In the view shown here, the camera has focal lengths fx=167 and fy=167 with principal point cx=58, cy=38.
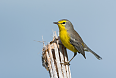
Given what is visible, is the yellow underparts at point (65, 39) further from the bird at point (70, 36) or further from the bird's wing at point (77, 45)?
the bird's wing at point (77, 45)

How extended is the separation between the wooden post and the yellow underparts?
50 centimetres

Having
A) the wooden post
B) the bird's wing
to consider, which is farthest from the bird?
the wooden post

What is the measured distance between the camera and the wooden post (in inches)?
217

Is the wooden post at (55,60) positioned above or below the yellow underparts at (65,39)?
below

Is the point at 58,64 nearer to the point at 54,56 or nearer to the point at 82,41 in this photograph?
the point at 54,56

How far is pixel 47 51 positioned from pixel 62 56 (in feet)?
1.79

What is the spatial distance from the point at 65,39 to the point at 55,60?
1.31m

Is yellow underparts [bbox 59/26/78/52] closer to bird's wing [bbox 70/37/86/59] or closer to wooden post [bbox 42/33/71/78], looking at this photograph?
bird's wing [bbox 70/37/86/59]

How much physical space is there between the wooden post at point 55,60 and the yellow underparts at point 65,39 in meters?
0.50

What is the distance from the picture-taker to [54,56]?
5.75 metres

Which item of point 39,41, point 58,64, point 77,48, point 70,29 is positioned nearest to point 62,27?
point 70,29

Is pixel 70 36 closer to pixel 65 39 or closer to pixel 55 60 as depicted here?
pixel 65 39

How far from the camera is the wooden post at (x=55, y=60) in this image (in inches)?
217

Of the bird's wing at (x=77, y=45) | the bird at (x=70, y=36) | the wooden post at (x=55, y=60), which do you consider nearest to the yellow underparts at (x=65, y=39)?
the bird at (x=70, y=36)
